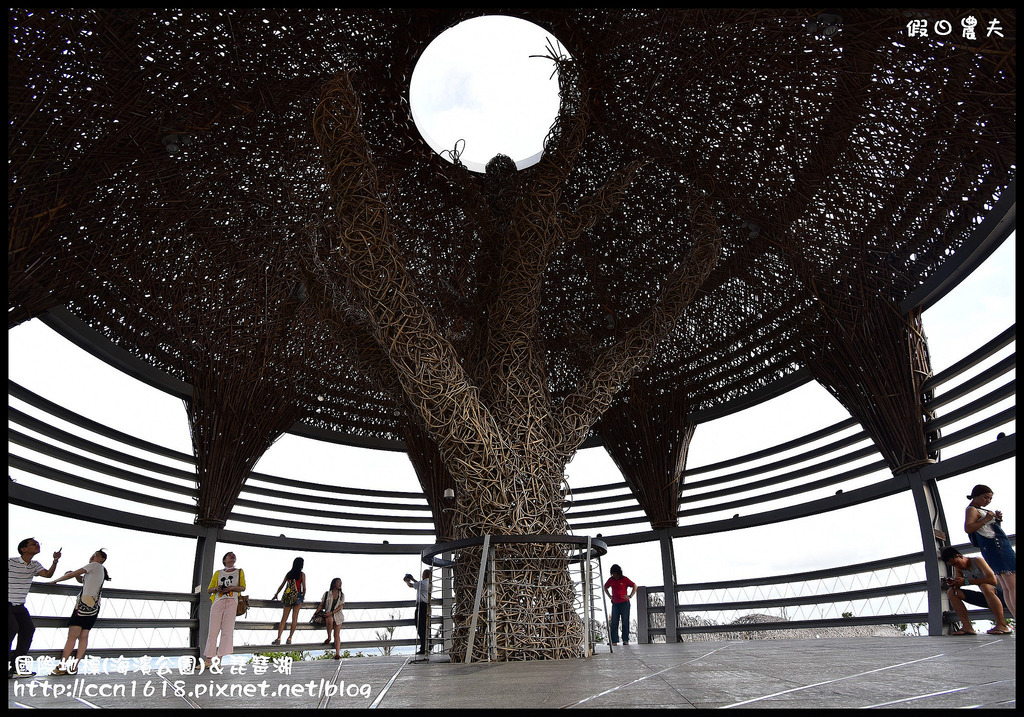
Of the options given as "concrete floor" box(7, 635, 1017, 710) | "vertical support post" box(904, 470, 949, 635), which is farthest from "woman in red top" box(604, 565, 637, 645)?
"concrete floor" box(7, 635, 1017, 710)

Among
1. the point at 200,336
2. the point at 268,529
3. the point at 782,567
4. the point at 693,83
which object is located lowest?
the point at 782,567

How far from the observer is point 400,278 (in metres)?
8.34

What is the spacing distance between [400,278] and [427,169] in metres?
3.90

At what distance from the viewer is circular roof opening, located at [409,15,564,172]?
10.8 m

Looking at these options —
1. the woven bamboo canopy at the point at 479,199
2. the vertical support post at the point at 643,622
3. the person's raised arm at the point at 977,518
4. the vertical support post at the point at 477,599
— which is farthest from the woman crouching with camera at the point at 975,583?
the vertical support post at the point at 643,622

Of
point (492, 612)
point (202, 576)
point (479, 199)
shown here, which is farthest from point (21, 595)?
point (479, 199)

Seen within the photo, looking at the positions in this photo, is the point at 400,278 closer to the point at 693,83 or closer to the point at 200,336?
the point at 693,83

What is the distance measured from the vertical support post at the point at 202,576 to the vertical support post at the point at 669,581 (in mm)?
9934

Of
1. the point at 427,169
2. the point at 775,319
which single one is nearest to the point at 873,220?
the point at 775,319

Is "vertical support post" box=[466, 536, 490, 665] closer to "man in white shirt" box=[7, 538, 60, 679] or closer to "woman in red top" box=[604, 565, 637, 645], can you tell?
"man in white shirt" box=[7, 538, 60, 679]

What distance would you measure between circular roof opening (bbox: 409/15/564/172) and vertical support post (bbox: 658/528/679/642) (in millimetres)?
9179

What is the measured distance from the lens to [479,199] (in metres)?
11.0

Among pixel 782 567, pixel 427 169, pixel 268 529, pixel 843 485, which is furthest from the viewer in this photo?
pixel 268 529

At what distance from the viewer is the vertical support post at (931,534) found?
1077 cm
